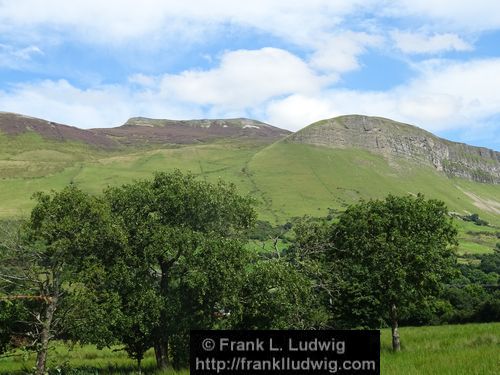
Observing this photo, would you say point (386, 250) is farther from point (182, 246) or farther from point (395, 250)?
point (182, 246)

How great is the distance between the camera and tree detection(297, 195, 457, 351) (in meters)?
31.2

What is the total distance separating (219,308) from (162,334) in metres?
4.06

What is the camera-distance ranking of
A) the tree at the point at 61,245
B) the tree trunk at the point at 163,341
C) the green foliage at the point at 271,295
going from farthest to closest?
the tree trunk at the point at 163,341, the tree at the point at 61,245, the green foliage at the point at 271,295

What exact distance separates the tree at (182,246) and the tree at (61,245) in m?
1.97

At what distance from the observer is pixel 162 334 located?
2812 cm

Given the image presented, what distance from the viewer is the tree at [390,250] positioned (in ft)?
102

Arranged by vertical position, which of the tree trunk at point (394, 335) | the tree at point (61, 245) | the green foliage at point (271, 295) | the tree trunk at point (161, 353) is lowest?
the tree trunk at point (161, 353)

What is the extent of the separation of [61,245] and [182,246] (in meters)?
6.96

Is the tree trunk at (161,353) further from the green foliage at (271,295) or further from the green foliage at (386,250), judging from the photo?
the green foliage at (386,250)

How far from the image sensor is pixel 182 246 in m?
27.6

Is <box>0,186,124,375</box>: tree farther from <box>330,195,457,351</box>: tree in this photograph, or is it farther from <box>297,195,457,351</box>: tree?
<box>330,195,457,351</box>: tree

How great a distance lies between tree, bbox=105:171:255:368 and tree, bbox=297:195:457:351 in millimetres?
8054

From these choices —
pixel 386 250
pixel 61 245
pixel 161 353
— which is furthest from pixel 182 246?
pixel 386 250

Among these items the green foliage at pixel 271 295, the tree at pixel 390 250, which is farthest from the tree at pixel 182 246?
the tree at pixel 390 250
